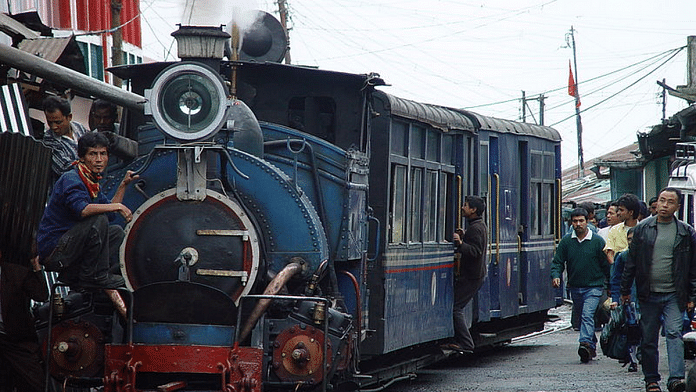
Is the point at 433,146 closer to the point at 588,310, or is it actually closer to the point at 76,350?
the point at 588,310

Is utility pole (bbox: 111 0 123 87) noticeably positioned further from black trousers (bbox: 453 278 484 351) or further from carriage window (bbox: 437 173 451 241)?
black trousers (bbox: 453 278 484 351)

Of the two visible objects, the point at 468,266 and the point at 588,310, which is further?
the point at 588,310

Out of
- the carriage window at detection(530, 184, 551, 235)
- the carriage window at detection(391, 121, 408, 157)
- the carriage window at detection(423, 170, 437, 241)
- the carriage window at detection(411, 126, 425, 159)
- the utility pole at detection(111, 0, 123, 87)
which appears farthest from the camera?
the utility pole at detection(111, 0, 123, 87)

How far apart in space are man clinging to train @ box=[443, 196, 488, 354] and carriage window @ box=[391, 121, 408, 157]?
5.67 ft

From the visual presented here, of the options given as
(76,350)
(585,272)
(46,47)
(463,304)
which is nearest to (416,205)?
(463,304)

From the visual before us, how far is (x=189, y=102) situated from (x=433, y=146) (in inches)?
201

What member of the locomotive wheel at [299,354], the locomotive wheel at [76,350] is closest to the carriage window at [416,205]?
the locomotive wheel at [299,354]

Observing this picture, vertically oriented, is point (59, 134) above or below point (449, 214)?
above

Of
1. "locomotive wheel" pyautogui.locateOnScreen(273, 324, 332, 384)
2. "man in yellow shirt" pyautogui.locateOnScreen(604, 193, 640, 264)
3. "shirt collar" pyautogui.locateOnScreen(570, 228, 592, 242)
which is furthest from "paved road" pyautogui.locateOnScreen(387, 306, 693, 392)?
"locomotive wheel" pyautogui.locateOnScreen(273, 324, 332, 384)

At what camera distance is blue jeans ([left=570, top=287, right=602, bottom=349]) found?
1349cm

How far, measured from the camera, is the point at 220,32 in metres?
7.74

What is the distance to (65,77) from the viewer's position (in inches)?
378

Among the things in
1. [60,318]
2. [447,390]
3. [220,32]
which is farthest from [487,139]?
[60,318]

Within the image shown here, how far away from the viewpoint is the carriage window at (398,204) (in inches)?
422
